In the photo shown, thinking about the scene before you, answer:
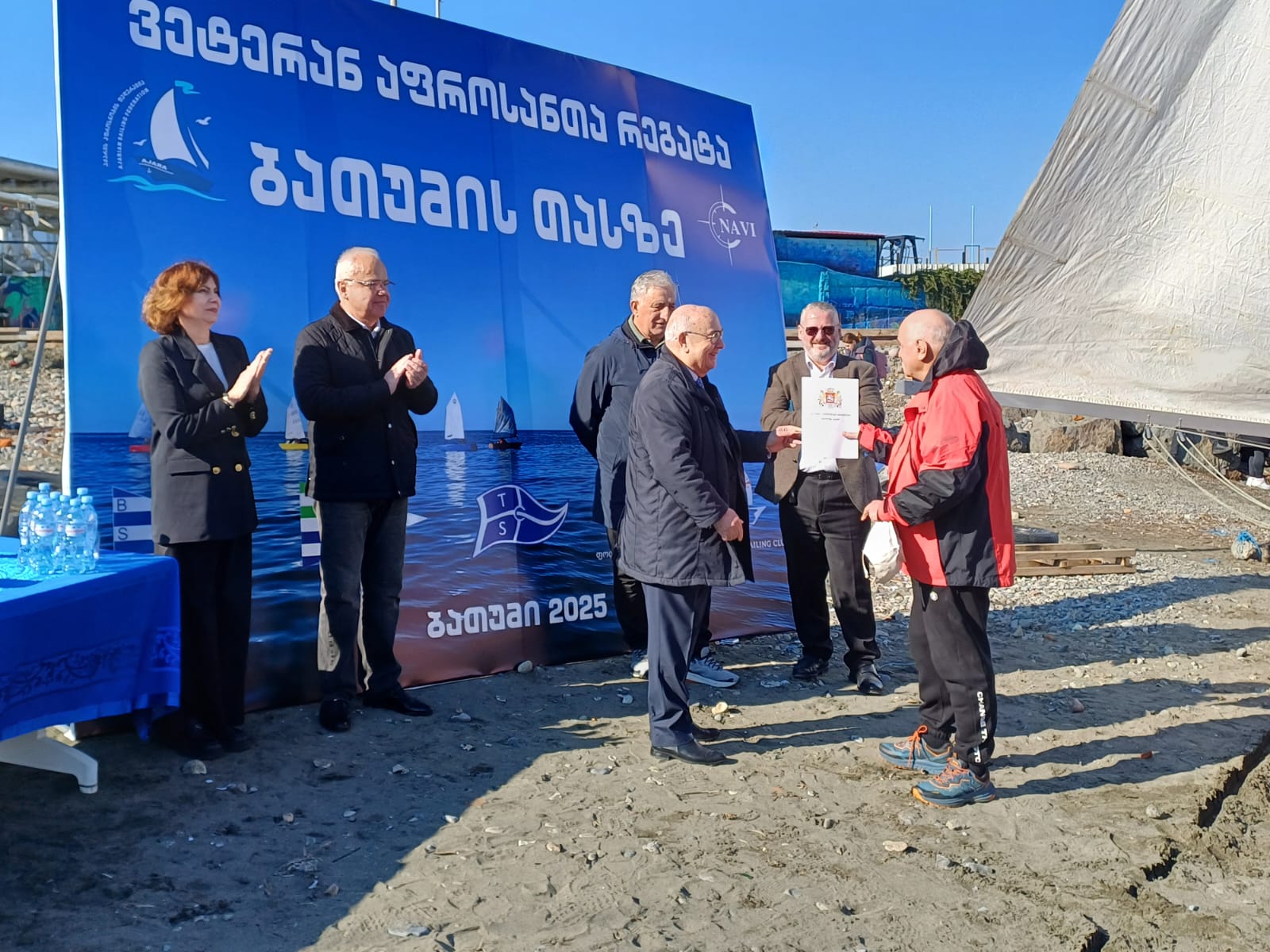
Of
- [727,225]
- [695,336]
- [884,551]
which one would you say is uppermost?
[727,225]

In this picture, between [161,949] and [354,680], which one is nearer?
[161,949]

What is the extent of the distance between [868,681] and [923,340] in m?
2.14

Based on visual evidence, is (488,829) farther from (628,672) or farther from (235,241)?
(235,241)

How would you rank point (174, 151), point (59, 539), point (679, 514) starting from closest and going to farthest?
1. point (59, 539)
2. point (679, 514)
3. point (174, 151)

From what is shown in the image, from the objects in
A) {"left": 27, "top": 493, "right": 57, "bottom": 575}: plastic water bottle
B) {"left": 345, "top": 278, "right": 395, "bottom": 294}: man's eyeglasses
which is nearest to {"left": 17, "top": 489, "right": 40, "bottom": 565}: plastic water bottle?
{"left": 27, "top": 493, "right": 57, "bottom": 575}: plastic water bottle

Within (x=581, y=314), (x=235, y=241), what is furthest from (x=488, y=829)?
(x=581, y=314)

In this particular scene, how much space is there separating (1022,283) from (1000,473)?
4368mm

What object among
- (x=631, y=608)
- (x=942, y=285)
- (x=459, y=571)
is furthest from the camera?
(x=942, y=285)

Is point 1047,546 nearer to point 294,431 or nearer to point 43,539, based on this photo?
point 294,431

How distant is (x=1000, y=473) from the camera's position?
3.78 meters

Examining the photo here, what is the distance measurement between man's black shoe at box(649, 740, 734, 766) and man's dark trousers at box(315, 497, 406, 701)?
4.40ft

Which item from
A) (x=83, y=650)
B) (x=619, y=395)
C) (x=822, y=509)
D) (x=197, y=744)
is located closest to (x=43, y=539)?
(x=83, y=650)

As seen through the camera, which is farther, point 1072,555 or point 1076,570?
point 1072,555

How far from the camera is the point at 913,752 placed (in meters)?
4.33
